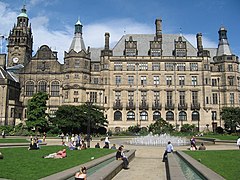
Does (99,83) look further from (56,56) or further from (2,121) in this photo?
(2,121)

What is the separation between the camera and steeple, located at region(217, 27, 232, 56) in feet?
230

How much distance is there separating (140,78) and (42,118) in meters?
26.2

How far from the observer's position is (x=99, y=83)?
67.1 metres

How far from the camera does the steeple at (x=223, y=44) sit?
70.1m

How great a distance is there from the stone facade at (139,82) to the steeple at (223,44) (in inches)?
15.1

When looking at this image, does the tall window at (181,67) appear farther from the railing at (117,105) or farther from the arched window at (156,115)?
the railing at (117,105)

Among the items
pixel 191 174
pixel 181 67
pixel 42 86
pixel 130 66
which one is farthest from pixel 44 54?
pixel 191 174

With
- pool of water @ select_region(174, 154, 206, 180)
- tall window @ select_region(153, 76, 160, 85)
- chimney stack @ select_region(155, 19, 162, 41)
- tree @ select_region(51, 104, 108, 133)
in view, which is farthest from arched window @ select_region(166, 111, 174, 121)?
pool of water @ select_region(174, 154, 206, 180)

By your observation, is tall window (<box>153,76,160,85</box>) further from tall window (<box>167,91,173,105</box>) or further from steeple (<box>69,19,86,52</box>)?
steeple (<box>69,19,86,52</box>)

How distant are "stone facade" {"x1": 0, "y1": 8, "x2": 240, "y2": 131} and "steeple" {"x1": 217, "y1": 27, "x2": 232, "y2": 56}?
1.26 feet

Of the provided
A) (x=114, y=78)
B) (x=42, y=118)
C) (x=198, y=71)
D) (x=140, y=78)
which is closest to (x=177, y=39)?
(x=198, y=71)

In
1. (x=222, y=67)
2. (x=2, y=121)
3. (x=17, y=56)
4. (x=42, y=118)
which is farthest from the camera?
(x=17, y=56)

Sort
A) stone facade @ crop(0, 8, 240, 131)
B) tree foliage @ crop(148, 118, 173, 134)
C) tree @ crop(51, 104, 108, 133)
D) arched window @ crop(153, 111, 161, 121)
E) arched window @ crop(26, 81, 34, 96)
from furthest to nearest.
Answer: arched window @ crop(26, 81, 34, 96) < arched window @ crop(153, 111, 161, 121) < stone facade @ crop(0, 8, 240, 131) < tree @ crop(51, 104, 108, 133) < tree foliage @ crop(148, 118, 173, 134)

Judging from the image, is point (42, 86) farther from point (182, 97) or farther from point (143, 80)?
point (182, 97)
